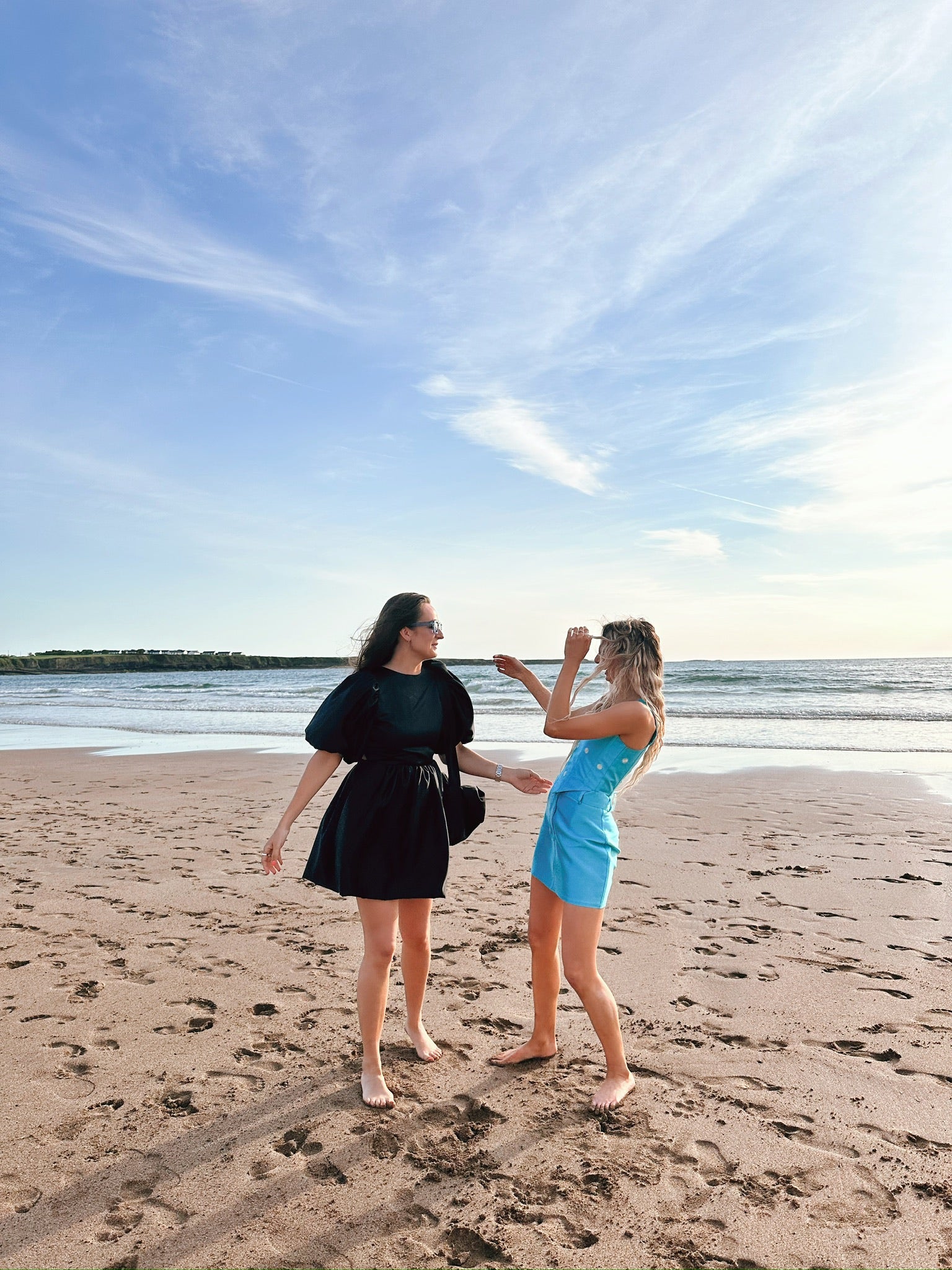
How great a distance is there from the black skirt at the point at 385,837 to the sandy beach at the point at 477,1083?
0.91 metres

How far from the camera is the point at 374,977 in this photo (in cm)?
346

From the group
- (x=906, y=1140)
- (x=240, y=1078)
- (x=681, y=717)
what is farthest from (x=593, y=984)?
(x=681, y=717)

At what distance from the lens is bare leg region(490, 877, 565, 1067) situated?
365 cm

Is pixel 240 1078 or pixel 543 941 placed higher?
pixel 543 941

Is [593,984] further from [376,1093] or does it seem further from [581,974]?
[376,1093]

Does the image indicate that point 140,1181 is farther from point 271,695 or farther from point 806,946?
point 271,695

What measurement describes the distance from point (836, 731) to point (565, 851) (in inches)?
666

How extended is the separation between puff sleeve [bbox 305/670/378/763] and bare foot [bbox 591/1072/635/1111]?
68.1 inches

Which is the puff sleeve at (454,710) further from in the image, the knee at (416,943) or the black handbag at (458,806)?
the knee at (416,943)

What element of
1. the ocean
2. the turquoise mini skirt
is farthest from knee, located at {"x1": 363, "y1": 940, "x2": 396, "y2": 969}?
the ocean

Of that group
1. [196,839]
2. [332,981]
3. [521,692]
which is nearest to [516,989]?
[332,981]

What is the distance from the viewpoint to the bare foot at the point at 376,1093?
3367mm

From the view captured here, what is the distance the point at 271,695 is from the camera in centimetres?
3706

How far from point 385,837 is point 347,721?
1.70 feet
